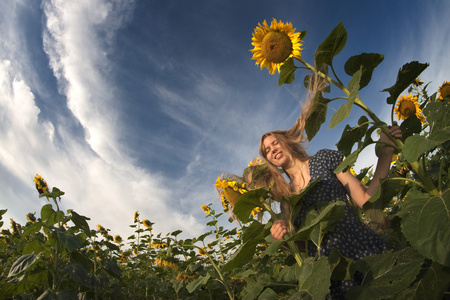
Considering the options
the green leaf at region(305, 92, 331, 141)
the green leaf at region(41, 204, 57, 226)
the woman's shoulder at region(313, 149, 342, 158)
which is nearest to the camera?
the green leaf at region(305, 92, 331, 141)

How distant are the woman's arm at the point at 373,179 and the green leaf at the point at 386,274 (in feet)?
1.84

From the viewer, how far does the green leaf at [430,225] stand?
102 cm

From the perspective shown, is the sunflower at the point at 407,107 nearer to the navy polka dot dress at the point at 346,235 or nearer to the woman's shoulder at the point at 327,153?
the woman's shoulder at the point at 327,153

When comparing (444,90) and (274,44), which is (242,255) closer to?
(274,44)

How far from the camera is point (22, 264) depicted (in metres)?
2.05

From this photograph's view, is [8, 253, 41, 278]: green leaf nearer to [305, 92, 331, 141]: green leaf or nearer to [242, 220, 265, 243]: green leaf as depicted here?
[242, 220, 265, 243]: green leaf

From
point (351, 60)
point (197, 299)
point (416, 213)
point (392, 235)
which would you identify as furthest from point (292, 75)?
point (197, 299)

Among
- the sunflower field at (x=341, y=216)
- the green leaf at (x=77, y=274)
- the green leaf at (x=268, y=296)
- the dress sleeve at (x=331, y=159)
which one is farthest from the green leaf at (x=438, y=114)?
the green leaf at (x=77, y=274)

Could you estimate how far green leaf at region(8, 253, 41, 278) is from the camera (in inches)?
78.8

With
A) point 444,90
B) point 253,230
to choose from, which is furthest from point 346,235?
point 444,90

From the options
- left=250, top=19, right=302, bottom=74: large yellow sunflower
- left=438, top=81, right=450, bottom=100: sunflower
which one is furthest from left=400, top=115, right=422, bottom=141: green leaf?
left=438, top=81, right=450, bottom=100: sunflower

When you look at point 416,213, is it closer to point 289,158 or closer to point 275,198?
point 275,198

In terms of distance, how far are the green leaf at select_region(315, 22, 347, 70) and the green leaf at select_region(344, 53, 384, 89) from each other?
8 cm

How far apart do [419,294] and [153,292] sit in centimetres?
395
